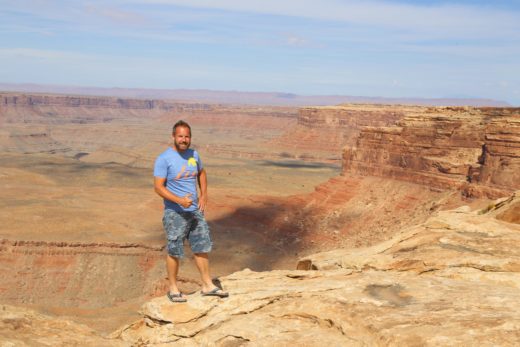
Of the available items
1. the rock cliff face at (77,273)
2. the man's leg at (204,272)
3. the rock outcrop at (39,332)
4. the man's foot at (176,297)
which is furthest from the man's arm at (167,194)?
the rock cliff face at (77,273)

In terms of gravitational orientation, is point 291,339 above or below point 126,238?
above

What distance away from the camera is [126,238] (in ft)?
141

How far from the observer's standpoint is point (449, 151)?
134 ft

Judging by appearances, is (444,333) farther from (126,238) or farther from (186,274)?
(126,238)

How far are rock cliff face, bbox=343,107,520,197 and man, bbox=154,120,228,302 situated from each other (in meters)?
31.1

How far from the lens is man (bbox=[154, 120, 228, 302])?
8328 millimetres

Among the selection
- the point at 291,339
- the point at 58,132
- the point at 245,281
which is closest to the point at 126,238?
the point at 245,281

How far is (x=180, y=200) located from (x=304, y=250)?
110 feet

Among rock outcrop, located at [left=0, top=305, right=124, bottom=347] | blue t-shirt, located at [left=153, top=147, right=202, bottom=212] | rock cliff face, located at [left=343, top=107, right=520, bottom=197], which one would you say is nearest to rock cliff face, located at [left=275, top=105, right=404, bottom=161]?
rock cliff face, located at [left=343, top=107, right=520, bottom=197]

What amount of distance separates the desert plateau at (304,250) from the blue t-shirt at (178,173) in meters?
1.65

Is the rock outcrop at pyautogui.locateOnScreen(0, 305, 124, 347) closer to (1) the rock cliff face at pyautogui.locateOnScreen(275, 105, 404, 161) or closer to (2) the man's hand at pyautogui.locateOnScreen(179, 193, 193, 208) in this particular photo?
(2) the man's hand at pyautogui.locateOnScreen(179, 193, 193, 208)

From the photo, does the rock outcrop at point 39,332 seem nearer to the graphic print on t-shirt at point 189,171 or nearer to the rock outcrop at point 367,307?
the rock outcrop at point 367,307

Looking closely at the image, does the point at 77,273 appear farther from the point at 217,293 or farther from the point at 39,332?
the point at 217,293

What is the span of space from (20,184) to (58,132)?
399ft
